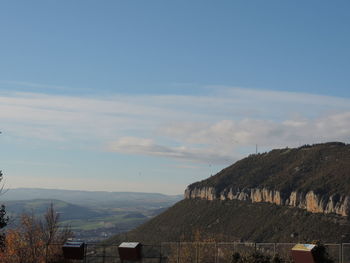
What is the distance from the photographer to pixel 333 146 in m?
144

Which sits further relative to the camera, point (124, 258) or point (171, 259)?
point (171, 259)

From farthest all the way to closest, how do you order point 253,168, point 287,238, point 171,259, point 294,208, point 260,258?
point 253,168
point 294,208
point 287,238
point 171,259
point 260,258

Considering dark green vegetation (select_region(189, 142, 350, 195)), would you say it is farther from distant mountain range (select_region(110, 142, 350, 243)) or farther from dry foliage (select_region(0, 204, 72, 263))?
dry foliage (select_region(0, 204, 72, 263))

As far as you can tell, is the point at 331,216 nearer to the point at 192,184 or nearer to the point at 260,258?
the point at 192,184

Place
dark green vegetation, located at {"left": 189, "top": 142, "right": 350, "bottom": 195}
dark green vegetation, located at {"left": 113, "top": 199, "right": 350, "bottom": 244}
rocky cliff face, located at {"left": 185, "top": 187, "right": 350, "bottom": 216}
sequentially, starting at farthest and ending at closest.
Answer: dark green vegetation, located at {"left": 189, "top": 142, "right": 350, "bottom": 195}
rocky cliff face, located at {"left": 185, "top": 187, "right": 350, "bottom": 216}
dark green vegetation, located at {"left": 113, "top": 199, "right": 350, "bottom": 244}

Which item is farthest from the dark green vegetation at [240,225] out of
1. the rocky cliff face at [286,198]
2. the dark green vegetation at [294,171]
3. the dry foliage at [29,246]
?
the dry foliage at [29,246]

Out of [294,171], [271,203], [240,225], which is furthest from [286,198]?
[240,225]

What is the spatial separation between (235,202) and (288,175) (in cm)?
1403

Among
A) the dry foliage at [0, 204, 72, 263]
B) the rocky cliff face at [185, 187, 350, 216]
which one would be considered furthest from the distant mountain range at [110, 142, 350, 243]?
the dry foliage at [0, 204, 72, 263]

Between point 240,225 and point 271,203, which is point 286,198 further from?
point 240,225

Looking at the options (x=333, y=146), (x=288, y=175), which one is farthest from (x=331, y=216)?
(x=333, y=146)

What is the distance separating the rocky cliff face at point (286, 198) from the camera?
367 ft

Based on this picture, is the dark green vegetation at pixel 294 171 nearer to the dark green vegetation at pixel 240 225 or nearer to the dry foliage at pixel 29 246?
the dark green vegetation at pixel 240 225

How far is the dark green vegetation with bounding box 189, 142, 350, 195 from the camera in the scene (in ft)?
396
